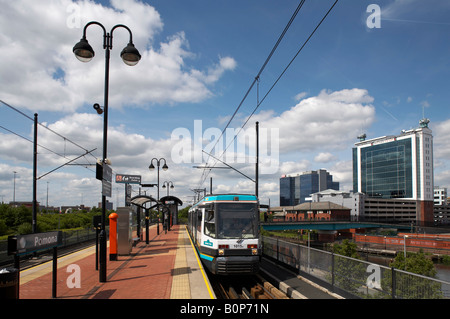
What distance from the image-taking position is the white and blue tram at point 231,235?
1238 cm

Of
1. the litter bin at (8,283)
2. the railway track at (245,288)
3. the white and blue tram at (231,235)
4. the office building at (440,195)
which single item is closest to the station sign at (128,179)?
the railway track at (245,288)

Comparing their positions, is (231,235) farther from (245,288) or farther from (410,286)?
(410,286)

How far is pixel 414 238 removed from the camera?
6669cm

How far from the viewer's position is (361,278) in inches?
376

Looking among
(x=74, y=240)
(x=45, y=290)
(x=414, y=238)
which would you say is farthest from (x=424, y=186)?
(x=45, y=290)

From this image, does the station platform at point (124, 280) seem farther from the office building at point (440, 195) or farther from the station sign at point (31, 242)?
the office building at point (440, 195)

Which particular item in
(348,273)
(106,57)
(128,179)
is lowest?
(348,273)

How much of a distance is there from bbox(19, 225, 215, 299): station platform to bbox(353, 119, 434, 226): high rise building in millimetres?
117468

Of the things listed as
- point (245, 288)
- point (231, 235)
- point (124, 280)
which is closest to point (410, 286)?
point (245, 288)

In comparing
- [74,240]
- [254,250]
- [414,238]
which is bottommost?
[414,238]

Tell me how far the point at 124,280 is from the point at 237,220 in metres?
4.71

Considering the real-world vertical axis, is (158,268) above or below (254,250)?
below
